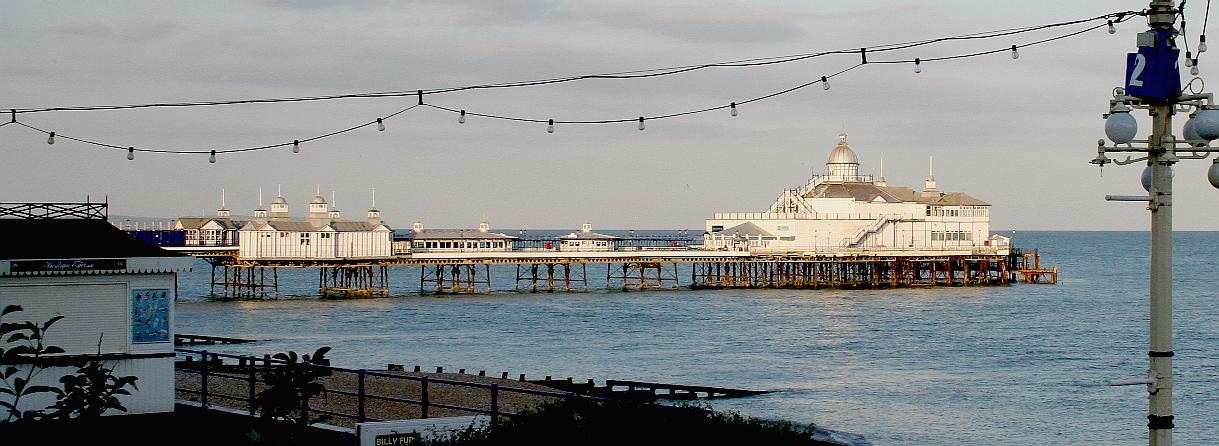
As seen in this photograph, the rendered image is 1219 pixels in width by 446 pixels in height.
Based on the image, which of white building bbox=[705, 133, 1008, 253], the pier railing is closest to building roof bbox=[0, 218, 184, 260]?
the pier railing

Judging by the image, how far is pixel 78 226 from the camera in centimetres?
1892

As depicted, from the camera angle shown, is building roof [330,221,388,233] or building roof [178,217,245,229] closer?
building roof [330,221,388,233]

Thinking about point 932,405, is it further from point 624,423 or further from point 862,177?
point 862,177

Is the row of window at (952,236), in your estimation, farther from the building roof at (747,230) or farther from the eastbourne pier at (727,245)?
the building roof at (747,230)

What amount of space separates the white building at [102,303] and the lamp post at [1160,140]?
38.7ft

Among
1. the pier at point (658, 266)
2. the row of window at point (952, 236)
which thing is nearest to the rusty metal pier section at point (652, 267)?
the pier at point (658, 266)

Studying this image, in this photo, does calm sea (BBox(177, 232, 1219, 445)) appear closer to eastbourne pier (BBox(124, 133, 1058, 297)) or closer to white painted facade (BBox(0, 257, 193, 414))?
eastbourne pier (BBox(124, 133, 1058, 297))

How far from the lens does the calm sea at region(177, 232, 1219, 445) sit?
31.0m

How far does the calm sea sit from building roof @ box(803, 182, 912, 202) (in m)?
12.7

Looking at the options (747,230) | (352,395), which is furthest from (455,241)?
(352,395)

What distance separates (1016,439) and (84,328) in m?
18.2

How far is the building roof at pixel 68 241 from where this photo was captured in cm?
1688

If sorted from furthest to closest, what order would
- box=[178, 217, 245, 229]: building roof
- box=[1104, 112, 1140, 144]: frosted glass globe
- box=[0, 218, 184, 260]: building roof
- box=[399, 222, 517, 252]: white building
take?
box=[178, 217, 245, 229]: building roof → box=[399, 222, 517, 252]: white building → box=[0, 218, 184, 260]: building roof → box=[1104, 112, 1140, 144]: frosted glass globe

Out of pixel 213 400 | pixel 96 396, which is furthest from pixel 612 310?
pixel 96 396
